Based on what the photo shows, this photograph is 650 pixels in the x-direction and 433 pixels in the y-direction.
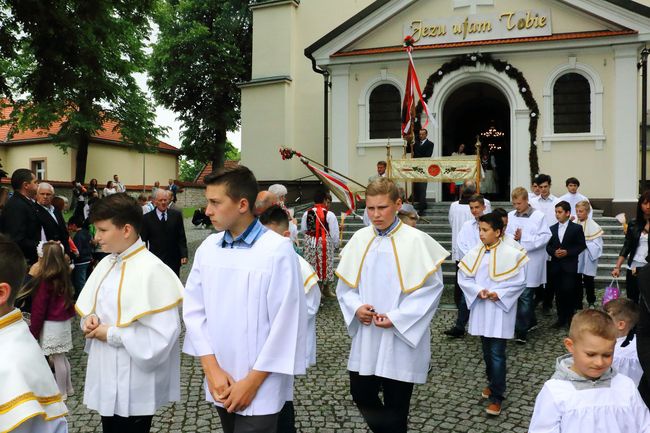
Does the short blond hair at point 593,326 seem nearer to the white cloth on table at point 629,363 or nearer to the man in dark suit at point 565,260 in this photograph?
the white cloth on table at point 629,363

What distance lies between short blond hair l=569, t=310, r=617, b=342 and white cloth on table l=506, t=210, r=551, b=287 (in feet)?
17.9

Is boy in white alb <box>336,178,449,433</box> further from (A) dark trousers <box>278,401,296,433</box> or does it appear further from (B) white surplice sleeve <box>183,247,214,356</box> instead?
(B) white surplice sleeve <box>183,247,214,356</box>

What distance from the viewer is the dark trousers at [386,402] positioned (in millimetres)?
3766

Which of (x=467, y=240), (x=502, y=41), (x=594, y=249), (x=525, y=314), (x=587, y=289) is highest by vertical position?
(x=502, y=41)

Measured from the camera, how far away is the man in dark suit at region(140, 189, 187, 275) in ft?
26.6

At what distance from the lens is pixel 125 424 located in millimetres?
3303

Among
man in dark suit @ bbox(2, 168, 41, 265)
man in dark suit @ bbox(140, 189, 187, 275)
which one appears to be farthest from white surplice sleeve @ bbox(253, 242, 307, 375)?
man in dark suit @ bbox(140, 189, 187, 275)

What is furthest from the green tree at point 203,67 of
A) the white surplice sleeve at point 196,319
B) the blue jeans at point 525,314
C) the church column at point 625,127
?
the white surplice sleeve at point 196,319

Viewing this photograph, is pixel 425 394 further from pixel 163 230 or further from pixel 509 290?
pixel 163 230

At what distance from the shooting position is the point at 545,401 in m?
2.70

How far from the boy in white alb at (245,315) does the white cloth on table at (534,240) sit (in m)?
6.01

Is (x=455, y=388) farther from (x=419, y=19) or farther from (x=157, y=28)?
(x=157, y=28)

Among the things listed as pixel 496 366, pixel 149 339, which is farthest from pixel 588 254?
pixel 149 339

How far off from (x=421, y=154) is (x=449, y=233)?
7.16ft
